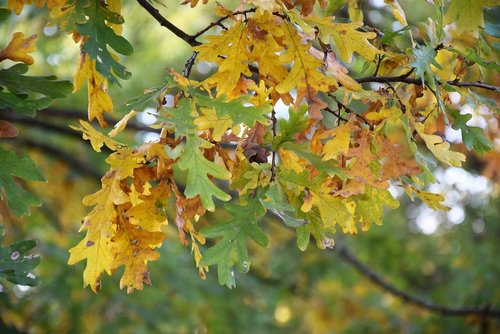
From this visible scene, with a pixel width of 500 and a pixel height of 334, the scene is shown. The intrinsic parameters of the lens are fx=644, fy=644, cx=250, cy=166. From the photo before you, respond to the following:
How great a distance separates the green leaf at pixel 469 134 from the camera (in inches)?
59.6

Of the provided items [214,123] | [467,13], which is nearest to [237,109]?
[214,123]

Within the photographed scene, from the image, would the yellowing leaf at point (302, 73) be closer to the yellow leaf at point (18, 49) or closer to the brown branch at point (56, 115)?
the yellow leaf at point (18, 49)

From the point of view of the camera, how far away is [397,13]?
160 centimetres

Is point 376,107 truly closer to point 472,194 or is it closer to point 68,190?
point 68,190

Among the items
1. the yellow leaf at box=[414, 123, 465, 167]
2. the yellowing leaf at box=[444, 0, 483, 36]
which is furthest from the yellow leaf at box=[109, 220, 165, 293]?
the yellowing leaf at box=[444, 0, 483, 36]

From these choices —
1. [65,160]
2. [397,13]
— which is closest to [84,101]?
[65,160]

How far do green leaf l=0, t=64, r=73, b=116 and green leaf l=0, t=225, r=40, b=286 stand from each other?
13.0 inches

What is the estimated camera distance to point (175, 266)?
418cm

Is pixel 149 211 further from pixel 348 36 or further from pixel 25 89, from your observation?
pixel 348 36

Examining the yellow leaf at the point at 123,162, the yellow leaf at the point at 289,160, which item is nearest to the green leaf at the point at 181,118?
the yellow leaf at the point at 123,162

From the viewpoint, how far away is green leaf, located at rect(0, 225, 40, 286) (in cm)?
155

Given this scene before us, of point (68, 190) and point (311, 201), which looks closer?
point (311, 201)

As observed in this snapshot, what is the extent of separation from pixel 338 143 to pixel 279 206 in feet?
0.66

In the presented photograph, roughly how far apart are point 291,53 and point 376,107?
247 mm
